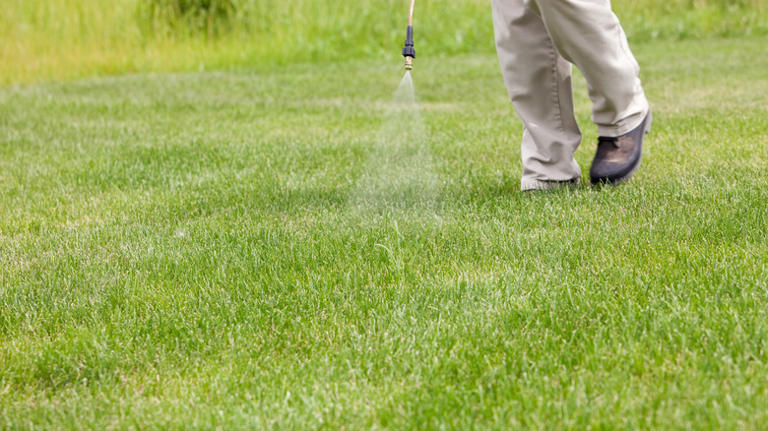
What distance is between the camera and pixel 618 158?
10.2 ft

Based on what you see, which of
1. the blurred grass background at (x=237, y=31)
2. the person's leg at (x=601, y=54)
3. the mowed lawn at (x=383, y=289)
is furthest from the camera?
the blurred grass background at (x=237, y=31)

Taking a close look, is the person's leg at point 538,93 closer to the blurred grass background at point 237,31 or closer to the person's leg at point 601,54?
the person's leg at point 601,54

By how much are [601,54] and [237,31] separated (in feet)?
30.5

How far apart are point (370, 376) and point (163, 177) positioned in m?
2.44

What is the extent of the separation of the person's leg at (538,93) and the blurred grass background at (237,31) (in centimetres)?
800

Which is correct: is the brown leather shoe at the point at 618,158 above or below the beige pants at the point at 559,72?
below

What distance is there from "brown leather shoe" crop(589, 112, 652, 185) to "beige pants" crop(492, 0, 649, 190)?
3cm

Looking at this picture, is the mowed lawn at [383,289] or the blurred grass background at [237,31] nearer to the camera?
the mowed lawn at [383,289]

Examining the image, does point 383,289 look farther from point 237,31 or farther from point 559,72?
point 237,31

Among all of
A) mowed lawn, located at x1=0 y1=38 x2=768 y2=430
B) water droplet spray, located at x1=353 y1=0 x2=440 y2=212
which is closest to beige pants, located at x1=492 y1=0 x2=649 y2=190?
mowed lawn, located at x1=0 y1=38 x2=768 y2=430

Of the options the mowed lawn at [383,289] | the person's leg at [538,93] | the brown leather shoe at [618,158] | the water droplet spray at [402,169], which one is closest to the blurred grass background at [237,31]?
the water droplet spray at [402,169]

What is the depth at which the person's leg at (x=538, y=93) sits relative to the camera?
3.05 meters

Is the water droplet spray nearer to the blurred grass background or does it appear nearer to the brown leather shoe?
the brown leather shoe

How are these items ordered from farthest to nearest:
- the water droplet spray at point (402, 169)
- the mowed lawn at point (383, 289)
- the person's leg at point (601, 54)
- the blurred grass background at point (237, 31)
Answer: the blurred grass background at point (237, 31) → the water droplet spray at point (402, 169) → the person's leg at point (601, 54) → the mowed lawn at point (383, 289)
